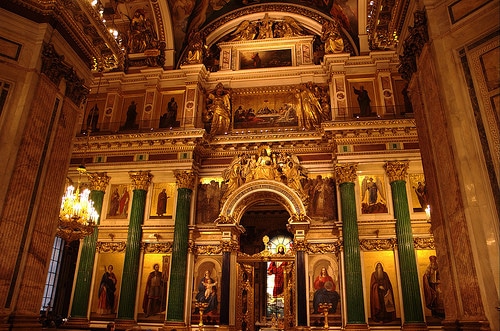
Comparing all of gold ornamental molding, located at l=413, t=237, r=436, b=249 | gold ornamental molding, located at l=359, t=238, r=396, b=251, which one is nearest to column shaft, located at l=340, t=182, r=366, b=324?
gold ornamental molding, located at l=359, t=238, r=396, b=251

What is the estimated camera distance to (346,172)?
13.4m

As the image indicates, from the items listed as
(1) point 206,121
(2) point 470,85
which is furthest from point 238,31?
(2) point 470,85

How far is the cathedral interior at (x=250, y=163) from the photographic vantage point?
5742mm

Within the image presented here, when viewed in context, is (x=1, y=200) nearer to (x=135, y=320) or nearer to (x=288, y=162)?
(x=135, y=320)

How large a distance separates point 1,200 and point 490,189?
6696mm

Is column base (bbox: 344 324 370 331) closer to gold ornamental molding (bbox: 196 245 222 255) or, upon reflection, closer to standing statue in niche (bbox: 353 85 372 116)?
gold ornamental molding (bbox: 196 245 222 255)

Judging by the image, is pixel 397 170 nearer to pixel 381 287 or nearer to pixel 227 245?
pixel 381 287

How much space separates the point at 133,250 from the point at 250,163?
197 inches

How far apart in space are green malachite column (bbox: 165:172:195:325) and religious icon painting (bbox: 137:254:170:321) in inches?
20.2

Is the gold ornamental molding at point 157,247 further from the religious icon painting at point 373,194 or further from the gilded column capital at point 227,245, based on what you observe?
the religious icon painting at point 373,194

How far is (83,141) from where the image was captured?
1530 cm

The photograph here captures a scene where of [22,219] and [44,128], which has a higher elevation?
[44,128]

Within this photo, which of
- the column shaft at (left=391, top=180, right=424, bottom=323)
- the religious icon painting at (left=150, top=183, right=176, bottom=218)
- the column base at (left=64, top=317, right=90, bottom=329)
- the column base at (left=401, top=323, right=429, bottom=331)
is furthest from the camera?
the religious icon painting at (left=150, top=183, right=176, bottom=218)

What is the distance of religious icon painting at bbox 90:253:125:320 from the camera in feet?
43.5
